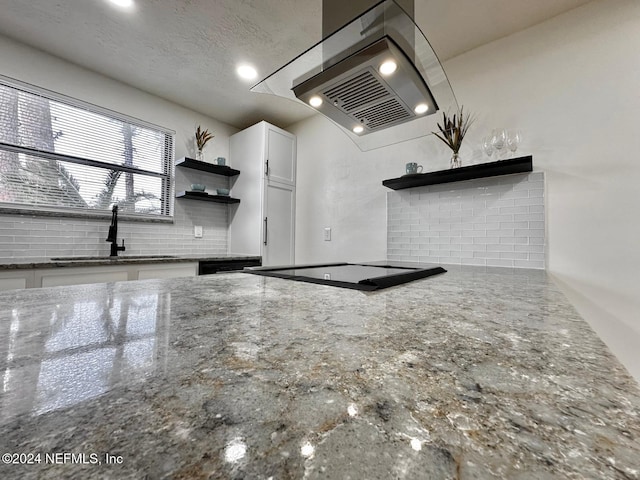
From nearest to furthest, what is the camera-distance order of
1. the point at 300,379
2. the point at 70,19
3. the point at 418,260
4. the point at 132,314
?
the point at 300,379 → the point at 132,314 → the point at 70,19 → the point at 418,260

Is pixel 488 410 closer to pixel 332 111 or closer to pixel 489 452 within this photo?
pixel 489 452

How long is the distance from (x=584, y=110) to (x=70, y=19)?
325cm

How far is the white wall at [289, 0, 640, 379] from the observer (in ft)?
4.83

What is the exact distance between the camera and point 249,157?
2.99 meters

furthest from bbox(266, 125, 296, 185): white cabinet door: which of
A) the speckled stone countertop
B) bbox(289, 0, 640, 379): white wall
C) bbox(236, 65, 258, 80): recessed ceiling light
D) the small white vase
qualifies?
the speckled stone countertop

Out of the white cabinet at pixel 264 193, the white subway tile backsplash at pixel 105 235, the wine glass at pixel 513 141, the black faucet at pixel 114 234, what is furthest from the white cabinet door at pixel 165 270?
the wine glass at pixel 513 141

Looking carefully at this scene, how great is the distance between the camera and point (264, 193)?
2.86 m

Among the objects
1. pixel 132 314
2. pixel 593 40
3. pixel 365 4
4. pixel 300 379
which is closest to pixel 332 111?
pixel 365 4

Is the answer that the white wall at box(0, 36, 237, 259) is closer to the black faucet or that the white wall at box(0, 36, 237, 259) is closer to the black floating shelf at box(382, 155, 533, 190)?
the black faucet

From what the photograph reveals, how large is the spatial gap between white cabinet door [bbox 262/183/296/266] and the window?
1013 millimetres

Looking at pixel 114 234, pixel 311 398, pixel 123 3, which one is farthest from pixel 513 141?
pixel 114 234

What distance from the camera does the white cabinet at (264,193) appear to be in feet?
9.43

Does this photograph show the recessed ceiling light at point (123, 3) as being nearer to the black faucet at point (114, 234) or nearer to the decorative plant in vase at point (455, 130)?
the black faucet at point (114, 234)

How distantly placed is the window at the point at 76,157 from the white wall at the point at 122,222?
100mm
